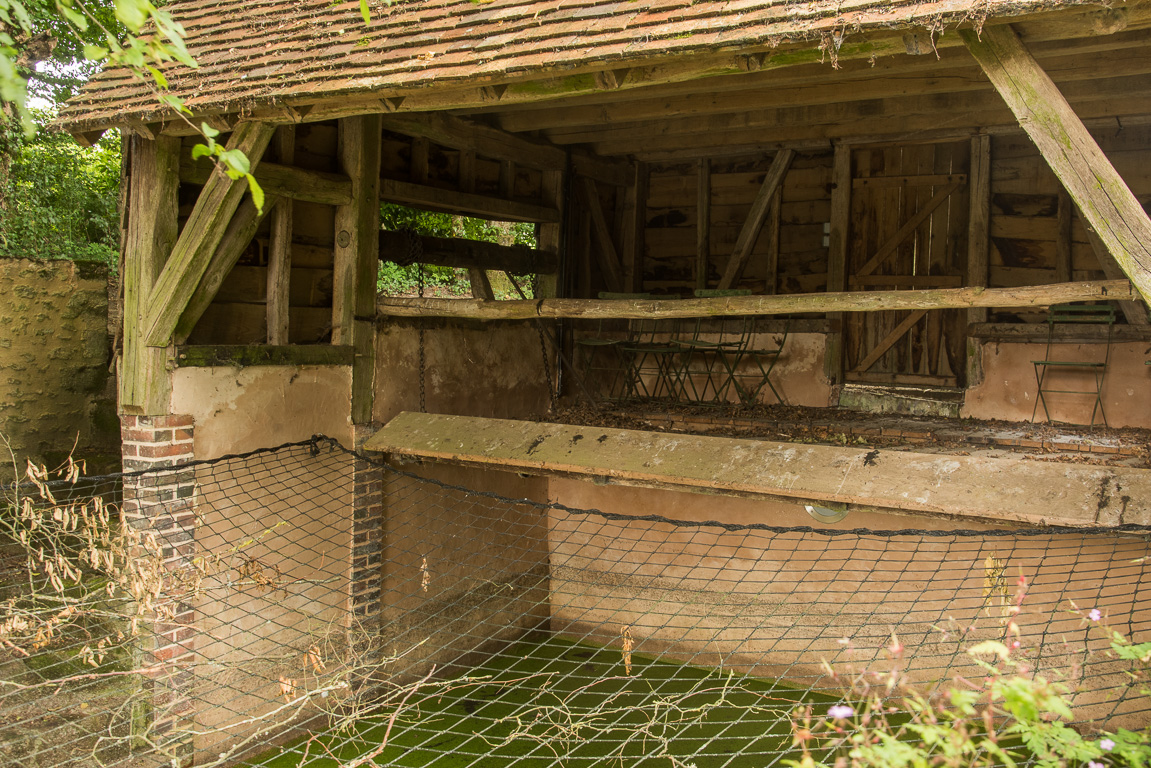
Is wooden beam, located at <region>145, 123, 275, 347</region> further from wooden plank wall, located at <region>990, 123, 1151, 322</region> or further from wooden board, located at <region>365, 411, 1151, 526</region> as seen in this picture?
wooden plank wall, located at <region>990, 123, 1151, 322</region>

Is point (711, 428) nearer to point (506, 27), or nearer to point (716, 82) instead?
point (716, 82)

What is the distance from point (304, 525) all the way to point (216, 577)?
2.12 feet

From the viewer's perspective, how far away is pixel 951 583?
5055 millimetres

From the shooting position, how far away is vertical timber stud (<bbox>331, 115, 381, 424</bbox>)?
5.04 meters

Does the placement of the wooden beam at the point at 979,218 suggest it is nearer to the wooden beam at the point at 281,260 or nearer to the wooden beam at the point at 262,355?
the wooden beam at the point at 262,355

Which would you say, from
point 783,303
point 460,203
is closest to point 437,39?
point 783,303

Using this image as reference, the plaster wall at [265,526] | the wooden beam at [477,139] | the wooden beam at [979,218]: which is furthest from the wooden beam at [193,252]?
the wooden beam at [979,218]

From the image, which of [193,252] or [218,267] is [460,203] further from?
[193,252]

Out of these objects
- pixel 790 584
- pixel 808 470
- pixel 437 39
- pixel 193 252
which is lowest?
pixel 790 584

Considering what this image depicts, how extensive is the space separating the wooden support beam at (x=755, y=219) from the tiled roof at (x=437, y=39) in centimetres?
378

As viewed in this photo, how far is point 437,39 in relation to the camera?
344cm

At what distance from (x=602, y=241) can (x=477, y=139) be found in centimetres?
170

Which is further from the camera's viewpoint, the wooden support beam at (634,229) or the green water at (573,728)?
the wooden support beam at (634,229)

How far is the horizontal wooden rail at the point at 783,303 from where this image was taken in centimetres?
338
